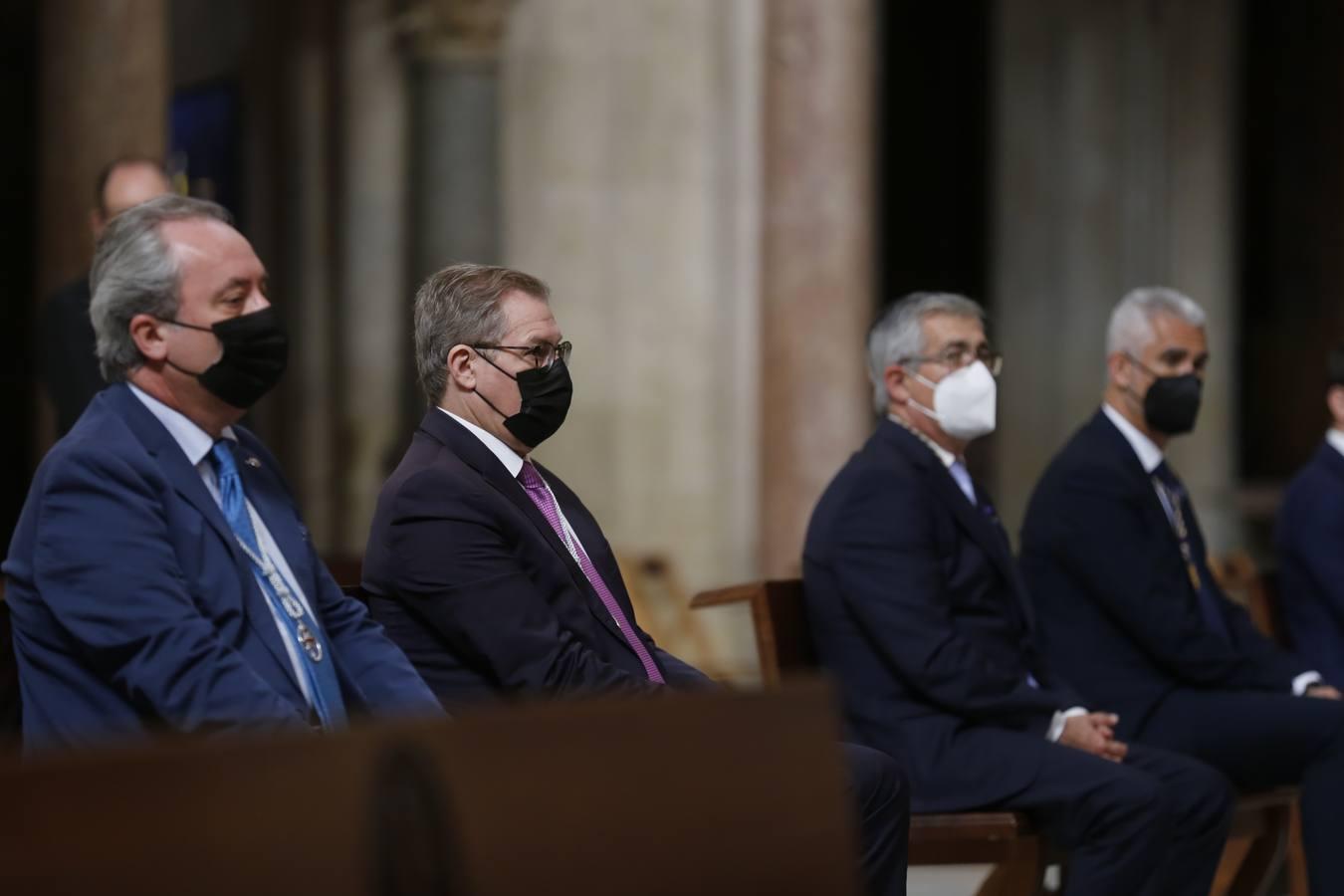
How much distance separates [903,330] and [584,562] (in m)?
1.39

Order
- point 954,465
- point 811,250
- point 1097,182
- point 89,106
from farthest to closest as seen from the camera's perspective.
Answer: point 1097,182
point 811,250
point 89,106
point 954,465

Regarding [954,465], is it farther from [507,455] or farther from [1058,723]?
[507,455]

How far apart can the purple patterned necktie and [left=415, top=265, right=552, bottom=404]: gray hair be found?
0.81 feet

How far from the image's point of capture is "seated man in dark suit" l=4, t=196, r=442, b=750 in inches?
119

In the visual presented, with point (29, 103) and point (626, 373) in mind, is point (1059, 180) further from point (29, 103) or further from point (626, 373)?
point (29, 103)

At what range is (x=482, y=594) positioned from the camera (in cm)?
346

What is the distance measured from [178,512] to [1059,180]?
32.3ft

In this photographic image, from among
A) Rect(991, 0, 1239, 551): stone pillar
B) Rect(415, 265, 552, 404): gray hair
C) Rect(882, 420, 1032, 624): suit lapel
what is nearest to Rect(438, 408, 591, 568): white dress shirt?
Rect(415, 265, 552, 404): gray hair

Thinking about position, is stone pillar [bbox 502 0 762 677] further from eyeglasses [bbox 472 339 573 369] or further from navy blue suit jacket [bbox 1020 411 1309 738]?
eyeglasses [bbox 472 339 573 369]

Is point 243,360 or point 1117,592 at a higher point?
point 243,360

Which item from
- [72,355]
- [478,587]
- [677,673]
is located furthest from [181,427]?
[72,355]

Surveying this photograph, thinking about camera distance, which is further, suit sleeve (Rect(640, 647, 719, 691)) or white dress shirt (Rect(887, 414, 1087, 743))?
white dress shirt (Rect(887, 414, 1087, 743))

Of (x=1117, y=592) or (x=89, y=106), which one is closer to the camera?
(x=1117, y=592)

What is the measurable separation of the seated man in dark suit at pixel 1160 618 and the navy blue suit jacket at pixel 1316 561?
0.28 metres
